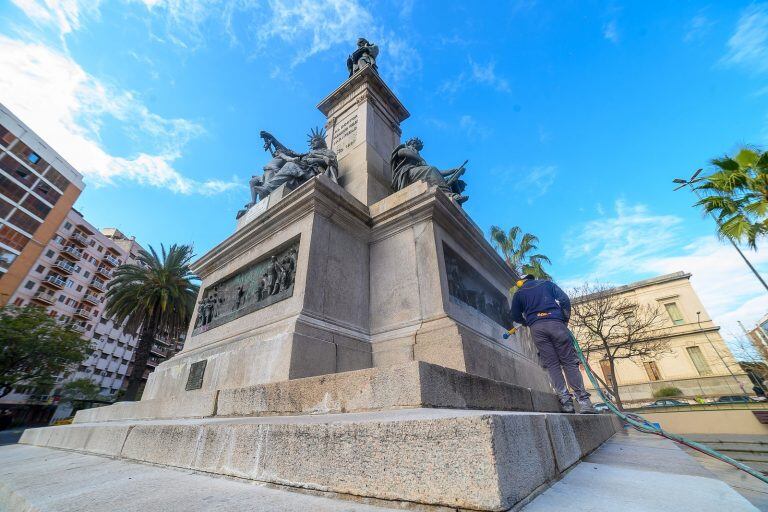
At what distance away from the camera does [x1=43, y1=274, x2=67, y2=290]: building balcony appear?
145ft

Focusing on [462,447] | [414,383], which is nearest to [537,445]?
[462,447]

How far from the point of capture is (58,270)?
151ft

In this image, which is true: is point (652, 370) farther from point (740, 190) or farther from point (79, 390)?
point (79, 390)

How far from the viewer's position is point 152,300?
19.8m

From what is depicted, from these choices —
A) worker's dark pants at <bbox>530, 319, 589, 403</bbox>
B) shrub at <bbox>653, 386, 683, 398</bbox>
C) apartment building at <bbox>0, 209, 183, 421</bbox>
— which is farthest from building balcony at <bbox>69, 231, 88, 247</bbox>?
shrub at <bbox>653, 386, 683, 398</bbox>

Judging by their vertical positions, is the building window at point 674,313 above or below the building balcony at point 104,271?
below

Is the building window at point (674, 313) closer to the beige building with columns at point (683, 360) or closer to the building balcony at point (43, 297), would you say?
the beige building with columns at point (683, 360)

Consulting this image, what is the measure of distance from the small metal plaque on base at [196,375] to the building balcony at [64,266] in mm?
59602

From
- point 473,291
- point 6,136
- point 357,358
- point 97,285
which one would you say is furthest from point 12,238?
point 473,291

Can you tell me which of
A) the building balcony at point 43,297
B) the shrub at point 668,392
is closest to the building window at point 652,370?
the shrub at point 668,392

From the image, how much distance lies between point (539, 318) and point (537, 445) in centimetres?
299

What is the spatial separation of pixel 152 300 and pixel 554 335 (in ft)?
75.5

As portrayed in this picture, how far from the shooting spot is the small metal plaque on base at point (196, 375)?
5.23 m

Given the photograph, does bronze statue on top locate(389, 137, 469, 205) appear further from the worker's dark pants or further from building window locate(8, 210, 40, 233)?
building window locate(8, 210, 40, 233)
